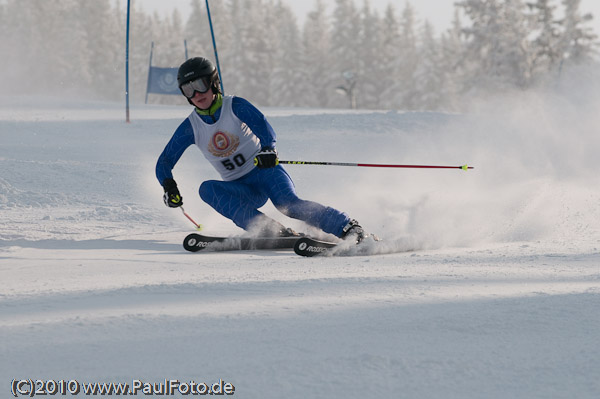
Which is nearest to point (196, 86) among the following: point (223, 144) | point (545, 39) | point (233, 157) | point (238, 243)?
point (223, 144)

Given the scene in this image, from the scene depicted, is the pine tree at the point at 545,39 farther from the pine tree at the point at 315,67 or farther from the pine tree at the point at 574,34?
the pine tree at the point at 315,67

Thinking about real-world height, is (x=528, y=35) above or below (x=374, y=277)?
above

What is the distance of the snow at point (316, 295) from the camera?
1598 millimetres

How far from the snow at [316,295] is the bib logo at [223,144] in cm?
77

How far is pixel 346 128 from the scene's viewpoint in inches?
478

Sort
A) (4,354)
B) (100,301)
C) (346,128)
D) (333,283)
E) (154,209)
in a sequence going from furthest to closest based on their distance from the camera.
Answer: (346,128) → (154,209) → (333,283) → (100,301) → (4,354)

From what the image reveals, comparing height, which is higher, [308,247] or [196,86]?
[196,86]

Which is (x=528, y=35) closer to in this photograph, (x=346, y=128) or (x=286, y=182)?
(x=346, y=128)

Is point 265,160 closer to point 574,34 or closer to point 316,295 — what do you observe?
point 316,295

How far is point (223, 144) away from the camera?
4.66 m

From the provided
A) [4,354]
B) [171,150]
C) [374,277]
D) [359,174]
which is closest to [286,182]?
[171,150]

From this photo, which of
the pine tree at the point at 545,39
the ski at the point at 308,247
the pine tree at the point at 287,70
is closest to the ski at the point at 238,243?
the ski at the point at 308,247

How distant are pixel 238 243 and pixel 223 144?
0.72 metres

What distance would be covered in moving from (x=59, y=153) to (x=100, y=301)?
7.50 m
